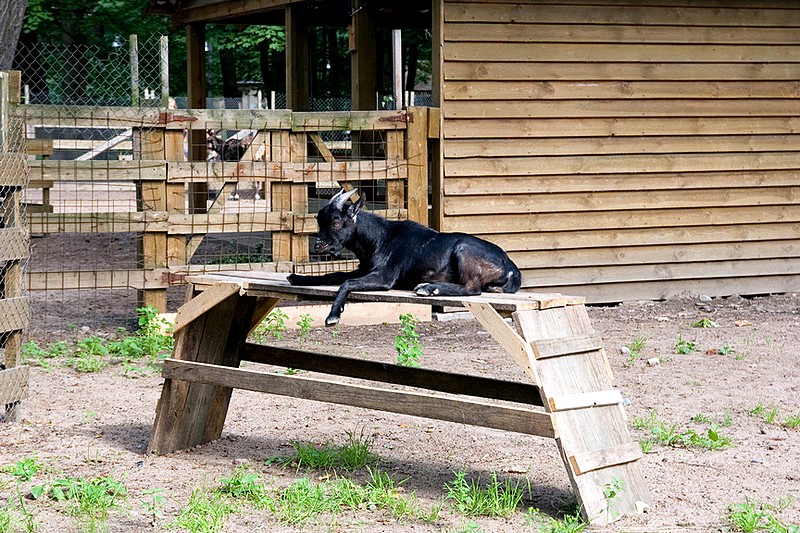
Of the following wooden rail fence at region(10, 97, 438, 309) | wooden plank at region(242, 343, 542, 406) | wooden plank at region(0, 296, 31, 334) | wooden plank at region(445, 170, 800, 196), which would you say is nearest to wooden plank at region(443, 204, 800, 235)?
wooden plank at region(445, 170, 800, 196)

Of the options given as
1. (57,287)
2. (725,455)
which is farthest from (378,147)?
(725,455)

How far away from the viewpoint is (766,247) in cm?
1257

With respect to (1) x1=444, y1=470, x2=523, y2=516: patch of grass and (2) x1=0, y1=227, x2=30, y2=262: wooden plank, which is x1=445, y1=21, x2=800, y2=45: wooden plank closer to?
(2) x1=0, y1=227, x2=30, y2=262: wooden plank

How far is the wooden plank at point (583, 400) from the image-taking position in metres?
4.97

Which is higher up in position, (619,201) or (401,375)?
(619,201)

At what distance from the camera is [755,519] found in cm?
488

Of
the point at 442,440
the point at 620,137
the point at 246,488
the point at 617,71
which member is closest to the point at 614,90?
the point at 617,71

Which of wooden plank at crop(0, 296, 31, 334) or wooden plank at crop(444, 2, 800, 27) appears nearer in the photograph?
wooden plank at crop(0, 296, 31, 334)

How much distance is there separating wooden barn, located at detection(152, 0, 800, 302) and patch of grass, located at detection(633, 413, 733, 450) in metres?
4.44

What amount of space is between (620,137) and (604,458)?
23.3 ft

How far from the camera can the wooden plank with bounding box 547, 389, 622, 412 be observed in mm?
4969

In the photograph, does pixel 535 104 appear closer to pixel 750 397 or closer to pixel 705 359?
pixel 705 359

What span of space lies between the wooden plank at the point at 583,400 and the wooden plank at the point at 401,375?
41 cm

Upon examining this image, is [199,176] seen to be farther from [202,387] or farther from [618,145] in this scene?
[618,145]
